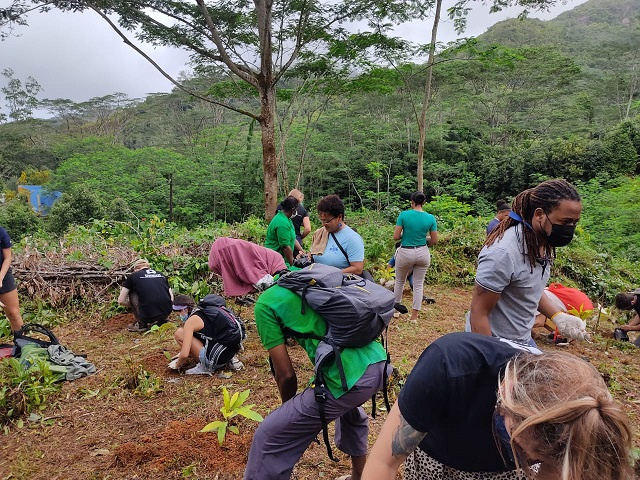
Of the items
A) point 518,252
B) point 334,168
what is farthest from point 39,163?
point 518,252

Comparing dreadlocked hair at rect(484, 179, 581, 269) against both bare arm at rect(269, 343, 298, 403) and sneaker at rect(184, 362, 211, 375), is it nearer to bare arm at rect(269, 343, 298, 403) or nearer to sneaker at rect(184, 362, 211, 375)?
bare arm at rect(269, 343, 298, 403)

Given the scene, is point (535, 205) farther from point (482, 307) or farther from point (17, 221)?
point (17, 221)

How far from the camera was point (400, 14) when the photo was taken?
31.3 feet

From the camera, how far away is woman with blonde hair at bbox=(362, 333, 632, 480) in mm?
822

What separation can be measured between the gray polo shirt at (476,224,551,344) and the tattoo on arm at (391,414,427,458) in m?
0.94

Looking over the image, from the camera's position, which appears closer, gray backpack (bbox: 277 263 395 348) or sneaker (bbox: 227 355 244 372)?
gray backpack (bbox: 277 263 395 348)

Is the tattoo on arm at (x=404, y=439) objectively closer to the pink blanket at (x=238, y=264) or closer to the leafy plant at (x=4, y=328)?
the pink blanket at (x=238, y=264)

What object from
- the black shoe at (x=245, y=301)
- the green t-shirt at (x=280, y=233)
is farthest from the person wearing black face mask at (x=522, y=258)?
the black shoe at (x=245, y=301)

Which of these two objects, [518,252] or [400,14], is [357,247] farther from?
[400,14]

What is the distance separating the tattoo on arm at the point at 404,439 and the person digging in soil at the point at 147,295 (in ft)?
13.8

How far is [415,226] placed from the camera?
465 centimetres

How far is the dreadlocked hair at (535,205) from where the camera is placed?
183cm

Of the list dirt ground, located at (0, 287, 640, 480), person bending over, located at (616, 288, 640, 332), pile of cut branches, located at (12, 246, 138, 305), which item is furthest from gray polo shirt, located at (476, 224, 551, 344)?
pile of cut branches, located at (12, 246, 138, 305)

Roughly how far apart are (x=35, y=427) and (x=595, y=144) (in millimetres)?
21518
